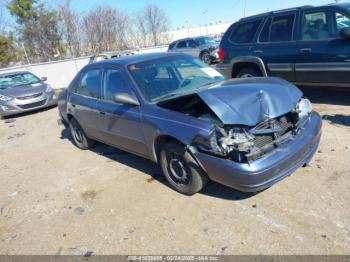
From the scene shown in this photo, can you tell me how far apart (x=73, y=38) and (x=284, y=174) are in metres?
24.1

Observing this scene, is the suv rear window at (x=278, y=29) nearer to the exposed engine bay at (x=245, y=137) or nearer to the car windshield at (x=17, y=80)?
the exposed engine bay at (x=245, y=137)

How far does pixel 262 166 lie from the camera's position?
10.6 feet

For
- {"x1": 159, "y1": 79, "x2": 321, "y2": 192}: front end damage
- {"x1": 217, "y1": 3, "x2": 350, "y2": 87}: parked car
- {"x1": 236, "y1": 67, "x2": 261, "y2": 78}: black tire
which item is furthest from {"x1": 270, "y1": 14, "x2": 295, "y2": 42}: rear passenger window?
{"x1": 159, "y1": 79, "x2": 321, "y2": 192}: front end damage

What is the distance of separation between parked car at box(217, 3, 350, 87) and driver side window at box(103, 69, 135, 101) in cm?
373

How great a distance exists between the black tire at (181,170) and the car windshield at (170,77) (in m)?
0.75

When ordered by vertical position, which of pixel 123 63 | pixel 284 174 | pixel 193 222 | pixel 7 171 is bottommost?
pixel 7 171

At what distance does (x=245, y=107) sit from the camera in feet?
11.5

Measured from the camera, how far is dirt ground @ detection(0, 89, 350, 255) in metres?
3.14

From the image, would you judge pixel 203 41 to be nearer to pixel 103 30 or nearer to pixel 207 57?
pixel 207 57

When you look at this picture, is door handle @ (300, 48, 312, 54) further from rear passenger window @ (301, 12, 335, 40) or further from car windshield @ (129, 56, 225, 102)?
car windshield @ (129, 56, 225, 102)

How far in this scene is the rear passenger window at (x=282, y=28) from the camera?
677cm

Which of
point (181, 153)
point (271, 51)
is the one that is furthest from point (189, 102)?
point (271, 51)

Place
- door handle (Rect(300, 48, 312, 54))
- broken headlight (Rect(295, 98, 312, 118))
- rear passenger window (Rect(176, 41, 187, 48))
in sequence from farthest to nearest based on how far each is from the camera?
rear passenger window (Rect(176, 41, 187, 48)) → door handle (Rect(300, 48, 312, 54)) → broken headlight (Rect(295, 98, 312, 118))

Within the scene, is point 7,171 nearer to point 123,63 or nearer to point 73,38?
point 123,63
